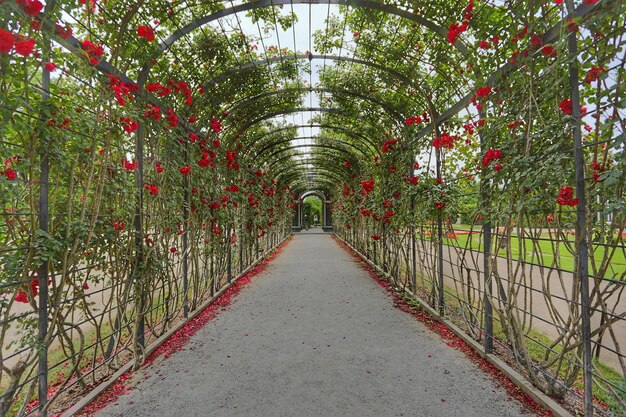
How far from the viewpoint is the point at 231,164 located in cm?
497

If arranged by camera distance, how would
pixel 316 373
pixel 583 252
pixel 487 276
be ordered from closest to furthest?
A: pixel 583 252
pixel 316 373
pixel 487 276

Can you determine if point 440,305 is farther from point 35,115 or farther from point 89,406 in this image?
point 35,115

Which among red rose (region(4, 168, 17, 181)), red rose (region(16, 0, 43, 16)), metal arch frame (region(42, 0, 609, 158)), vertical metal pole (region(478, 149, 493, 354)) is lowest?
vertical metal pole (region(478, 149, 493, 354))

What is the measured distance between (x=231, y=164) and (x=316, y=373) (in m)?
3.47

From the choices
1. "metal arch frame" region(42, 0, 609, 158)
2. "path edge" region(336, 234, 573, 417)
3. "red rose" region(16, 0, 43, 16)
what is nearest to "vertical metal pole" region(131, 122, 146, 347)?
"metal arch frame" region(42, 0, 609, 158)

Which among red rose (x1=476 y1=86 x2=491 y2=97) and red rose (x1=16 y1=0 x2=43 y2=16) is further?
red rose (x1=476 y1=86 x2=491 y2=97)

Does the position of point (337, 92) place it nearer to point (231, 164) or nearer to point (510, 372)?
point (231, 164)

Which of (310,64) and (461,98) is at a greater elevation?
(310,64)

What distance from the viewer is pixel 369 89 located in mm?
4777

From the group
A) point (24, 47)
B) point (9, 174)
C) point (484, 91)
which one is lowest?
point (9, 174)

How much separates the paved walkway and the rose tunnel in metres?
0.37

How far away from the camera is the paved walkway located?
2.00 meters

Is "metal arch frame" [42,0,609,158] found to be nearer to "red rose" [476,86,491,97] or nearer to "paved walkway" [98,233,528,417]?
"red rose" [476,86,491,97]

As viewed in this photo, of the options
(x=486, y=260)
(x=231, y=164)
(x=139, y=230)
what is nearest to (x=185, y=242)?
(x=139, y=230)
